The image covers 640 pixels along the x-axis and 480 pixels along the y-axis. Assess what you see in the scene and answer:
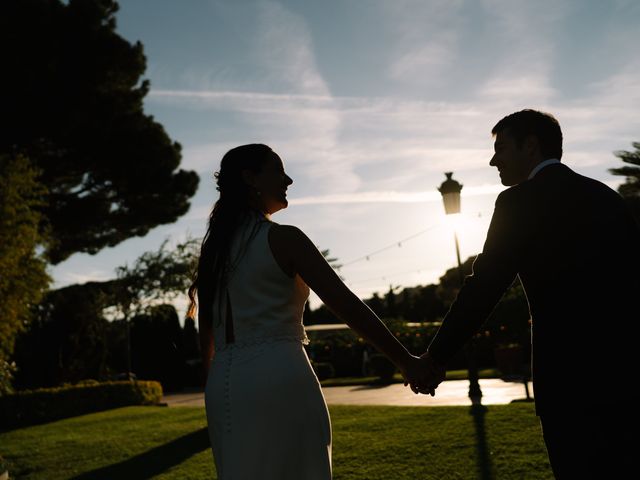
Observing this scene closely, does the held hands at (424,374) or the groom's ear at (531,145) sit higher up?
the groom's ear at (531,145)

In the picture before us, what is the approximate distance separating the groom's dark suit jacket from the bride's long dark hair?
3.52ft

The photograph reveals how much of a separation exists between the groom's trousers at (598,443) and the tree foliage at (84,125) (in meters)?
20.8

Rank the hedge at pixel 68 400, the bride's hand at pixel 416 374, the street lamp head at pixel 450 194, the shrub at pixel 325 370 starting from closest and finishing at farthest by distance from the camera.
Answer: the bride's hand at pixel 416 374, the street lamp head at pixel 450 194, the hedge at pixel 68 400, the shrub at pixel 325 370

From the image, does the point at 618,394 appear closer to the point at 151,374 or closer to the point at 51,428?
the point at 51,428

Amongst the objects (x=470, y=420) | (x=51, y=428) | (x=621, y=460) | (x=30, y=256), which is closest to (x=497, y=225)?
(x=621, y=460)

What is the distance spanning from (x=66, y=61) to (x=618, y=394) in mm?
22278

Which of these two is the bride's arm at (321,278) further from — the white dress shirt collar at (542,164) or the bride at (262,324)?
the white dress shirt collar at (542,164)

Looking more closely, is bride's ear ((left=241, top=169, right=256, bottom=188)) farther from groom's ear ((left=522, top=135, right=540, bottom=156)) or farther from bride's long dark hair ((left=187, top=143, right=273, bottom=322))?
groom's ear ((left=522, top=135, right=540, bottom=156))

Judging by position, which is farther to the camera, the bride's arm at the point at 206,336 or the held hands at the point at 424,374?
the held hands at the point at 424,374

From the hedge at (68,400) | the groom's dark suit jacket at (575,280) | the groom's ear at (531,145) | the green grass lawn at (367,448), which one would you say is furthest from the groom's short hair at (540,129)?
the hedge at (68,400)

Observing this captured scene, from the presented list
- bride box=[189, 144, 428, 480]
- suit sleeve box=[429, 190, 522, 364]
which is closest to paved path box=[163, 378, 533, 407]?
suit sleeve box=[429, 190, 522, 364]

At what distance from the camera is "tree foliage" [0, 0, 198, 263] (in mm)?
20656

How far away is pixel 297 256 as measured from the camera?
2.40 meters

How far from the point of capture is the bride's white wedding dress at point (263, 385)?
7.46ft
